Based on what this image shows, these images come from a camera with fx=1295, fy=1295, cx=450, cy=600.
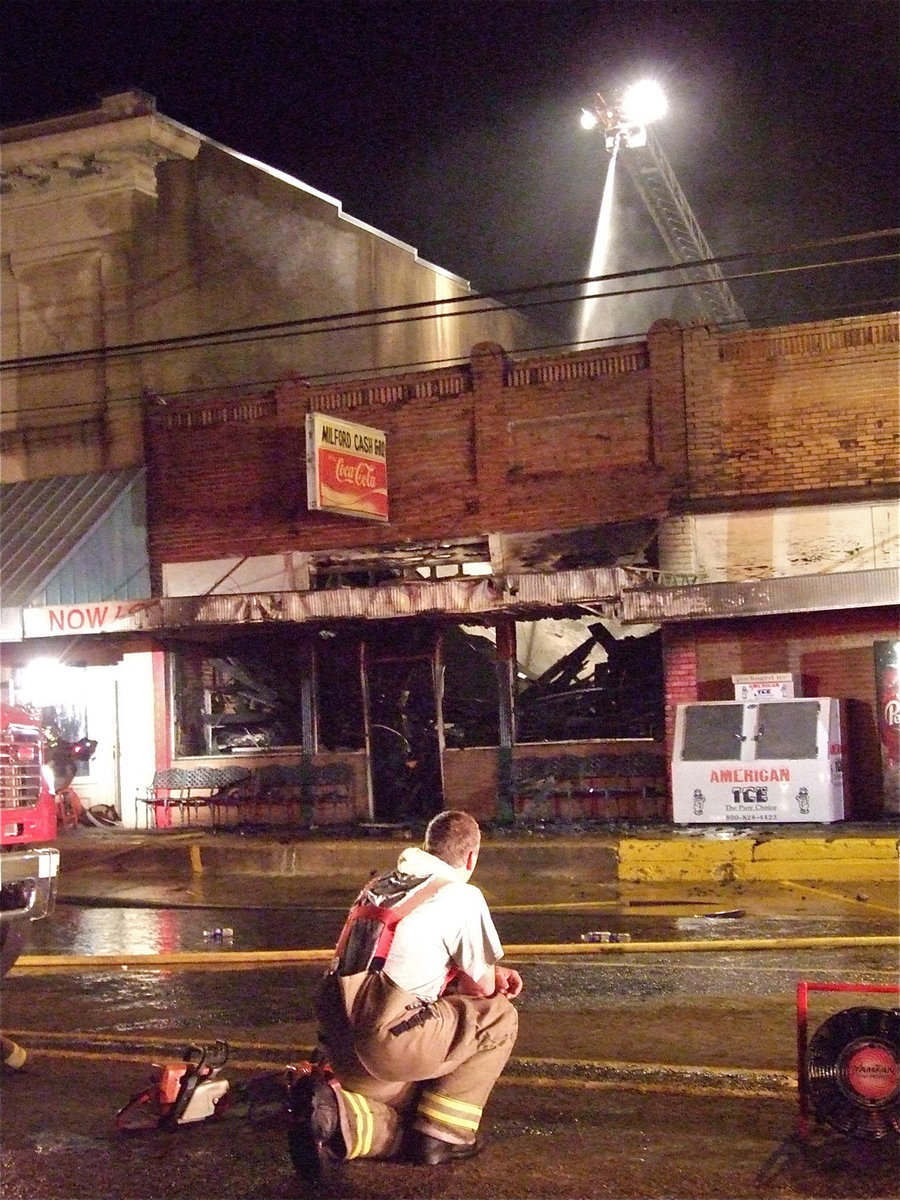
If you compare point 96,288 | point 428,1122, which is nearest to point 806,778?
point 428,1122

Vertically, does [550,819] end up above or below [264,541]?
below

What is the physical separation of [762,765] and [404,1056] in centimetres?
1067

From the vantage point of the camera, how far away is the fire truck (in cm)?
705

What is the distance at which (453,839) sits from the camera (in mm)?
5047

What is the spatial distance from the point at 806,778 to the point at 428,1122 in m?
10.3

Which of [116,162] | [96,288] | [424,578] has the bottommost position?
[424,578]

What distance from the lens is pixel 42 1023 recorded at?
802 centimetres

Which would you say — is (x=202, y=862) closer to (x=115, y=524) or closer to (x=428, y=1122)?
(x=115, y=524)

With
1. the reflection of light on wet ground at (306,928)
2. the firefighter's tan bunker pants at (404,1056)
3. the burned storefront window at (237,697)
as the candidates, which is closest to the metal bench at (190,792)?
the burned storefront window at (237,697)

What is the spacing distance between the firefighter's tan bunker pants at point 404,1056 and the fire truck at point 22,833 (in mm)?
2813

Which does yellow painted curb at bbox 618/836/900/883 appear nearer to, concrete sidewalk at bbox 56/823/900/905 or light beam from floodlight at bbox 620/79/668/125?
concrete sidewalk at bbox 56/823/900/905

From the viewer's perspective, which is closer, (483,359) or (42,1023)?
(42,1023)

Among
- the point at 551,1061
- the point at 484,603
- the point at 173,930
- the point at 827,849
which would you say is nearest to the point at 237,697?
the point at 484,603

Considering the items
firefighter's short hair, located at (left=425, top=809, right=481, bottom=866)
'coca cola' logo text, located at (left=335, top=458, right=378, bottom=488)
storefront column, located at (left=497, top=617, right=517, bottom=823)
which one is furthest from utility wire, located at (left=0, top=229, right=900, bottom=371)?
firefighter's short hair, located at (left=425, top=809, right=481, bottom=866)
